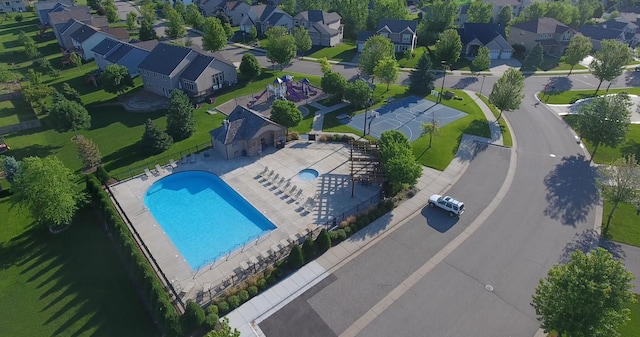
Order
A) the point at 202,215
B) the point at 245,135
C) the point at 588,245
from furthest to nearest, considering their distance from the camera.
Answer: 1. the point at 245,135
2. the point at 202,215
3. the point at 588,245

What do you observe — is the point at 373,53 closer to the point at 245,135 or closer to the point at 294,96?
the point at 294,96

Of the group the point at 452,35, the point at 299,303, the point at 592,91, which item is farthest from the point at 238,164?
the point at 592,91

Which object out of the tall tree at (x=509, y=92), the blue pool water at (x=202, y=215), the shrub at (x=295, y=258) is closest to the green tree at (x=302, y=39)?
the tall tree at (x=509, y=92)

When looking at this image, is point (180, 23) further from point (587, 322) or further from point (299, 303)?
point (587, 322)

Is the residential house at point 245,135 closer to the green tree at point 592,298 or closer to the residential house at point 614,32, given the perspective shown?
the green tree at point 592,298

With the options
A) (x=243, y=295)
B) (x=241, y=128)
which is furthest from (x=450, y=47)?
(x=243, y=295)

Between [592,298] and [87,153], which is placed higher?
[592,298]
